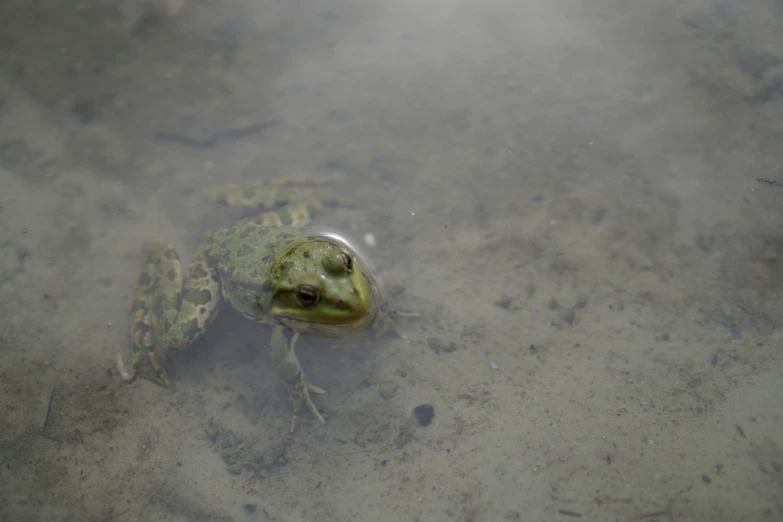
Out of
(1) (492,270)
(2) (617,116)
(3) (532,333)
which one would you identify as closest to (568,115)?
(2) (617,116)

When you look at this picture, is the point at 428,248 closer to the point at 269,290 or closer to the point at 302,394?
the point at 269,290

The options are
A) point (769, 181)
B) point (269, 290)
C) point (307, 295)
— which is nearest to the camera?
point (307, 295)

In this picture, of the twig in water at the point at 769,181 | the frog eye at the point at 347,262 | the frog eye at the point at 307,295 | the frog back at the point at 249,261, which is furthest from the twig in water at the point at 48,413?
the twig in water at the point at 769,181

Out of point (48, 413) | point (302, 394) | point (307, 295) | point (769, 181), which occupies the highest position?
Answer: point (769, 181)

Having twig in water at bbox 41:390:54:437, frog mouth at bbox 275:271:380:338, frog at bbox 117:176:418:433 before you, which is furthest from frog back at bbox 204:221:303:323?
twig in water at bbox 41:390:54:437

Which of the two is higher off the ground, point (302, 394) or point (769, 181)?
point (769, 181)

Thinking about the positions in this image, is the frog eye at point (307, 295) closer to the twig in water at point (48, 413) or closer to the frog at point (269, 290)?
the frog at point (269, 290)

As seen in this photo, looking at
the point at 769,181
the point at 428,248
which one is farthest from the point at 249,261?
the point at 769,181
